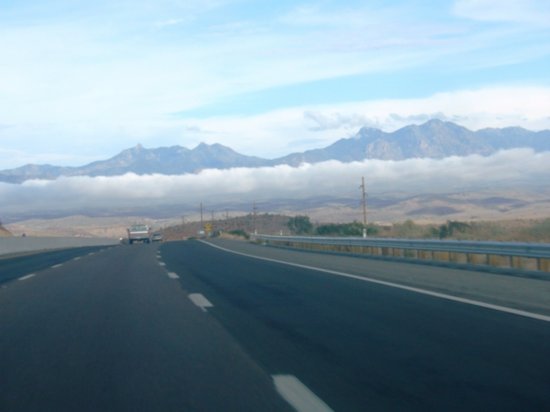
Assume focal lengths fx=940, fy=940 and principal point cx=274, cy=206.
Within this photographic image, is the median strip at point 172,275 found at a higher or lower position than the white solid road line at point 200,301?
lower

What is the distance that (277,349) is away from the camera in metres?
11.8

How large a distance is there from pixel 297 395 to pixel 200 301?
30.1ft

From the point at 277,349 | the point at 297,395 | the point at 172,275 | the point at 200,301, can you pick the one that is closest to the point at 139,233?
the point at 172,275

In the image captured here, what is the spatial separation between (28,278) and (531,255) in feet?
45.4

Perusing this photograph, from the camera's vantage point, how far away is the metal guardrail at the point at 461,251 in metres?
22.6

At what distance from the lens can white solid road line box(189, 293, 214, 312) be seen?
56.1 feet

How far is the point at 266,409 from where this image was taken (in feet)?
27.9

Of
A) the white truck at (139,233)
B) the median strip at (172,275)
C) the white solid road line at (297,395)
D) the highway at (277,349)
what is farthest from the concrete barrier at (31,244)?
the white solid road line at (297,395)

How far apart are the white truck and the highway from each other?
6503 centimetres

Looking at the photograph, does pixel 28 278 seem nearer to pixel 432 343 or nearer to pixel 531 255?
pixel 531 255

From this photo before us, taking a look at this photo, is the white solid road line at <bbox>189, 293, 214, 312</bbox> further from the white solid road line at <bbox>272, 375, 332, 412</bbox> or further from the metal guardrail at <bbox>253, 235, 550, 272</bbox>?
the metal guardrail at <bbox>253, 235, 550, 272</bbox>

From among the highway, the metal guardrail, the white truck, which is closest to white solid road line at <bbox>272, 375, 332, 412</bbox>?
the highway

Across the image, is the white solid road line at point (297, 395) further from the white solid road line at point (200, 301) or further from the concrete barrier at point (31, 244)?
the concrete barrier at point (31, 244)

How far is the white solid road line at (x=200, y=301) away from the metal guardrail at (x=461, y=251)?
26.6 feet
